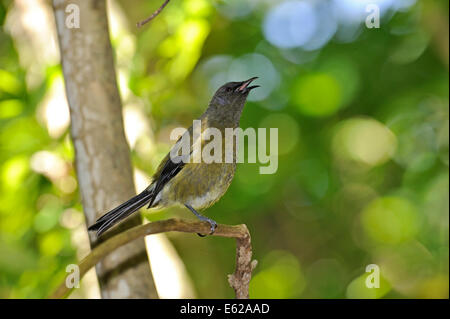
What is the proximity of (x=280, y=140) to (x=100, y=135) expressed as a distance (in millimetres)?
2823

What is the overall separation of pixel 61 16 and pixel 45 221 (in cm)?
135

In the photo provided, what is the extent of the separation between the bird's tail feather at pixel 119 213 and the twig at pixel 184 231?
223 mm

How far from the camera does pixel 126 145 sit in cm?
319

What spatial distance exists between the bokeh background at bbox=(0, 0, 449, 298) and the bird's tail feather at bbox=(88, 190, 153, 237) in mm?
1279

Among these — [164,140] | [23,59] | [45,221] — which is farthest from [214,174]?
[23,59]

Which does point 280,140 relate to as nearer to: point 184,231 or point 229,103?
point 229,103

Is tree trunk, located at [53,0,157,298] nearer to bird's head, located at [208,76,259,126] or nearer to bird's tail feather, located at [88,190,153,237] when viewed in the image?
bird's tail feather, located at [88,190,153,237]

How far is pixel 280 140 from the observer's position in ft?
18.5

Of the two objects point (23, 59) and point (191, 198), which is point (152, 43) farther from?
point (191, 198)

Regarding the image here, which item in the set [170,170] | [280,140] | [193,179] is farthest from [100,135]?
[280,140]

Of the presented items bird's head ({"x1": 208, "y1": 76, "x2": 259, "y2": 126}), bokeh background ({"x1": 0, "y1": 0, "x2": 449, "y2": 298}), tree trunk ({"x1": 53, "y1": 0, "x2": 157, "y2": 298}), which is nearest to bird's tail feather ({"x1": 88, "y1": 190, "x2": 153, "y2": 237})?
tree trunk ({"x1": 53, "y1": 0, "x2": 157, "y2": 298})

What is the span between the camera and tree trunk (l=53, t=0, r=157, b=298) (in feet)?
9.80

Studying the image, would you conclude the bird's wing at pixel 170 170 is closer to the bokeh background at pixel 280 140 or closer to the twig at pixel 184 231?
the twig at pixel 184 231
